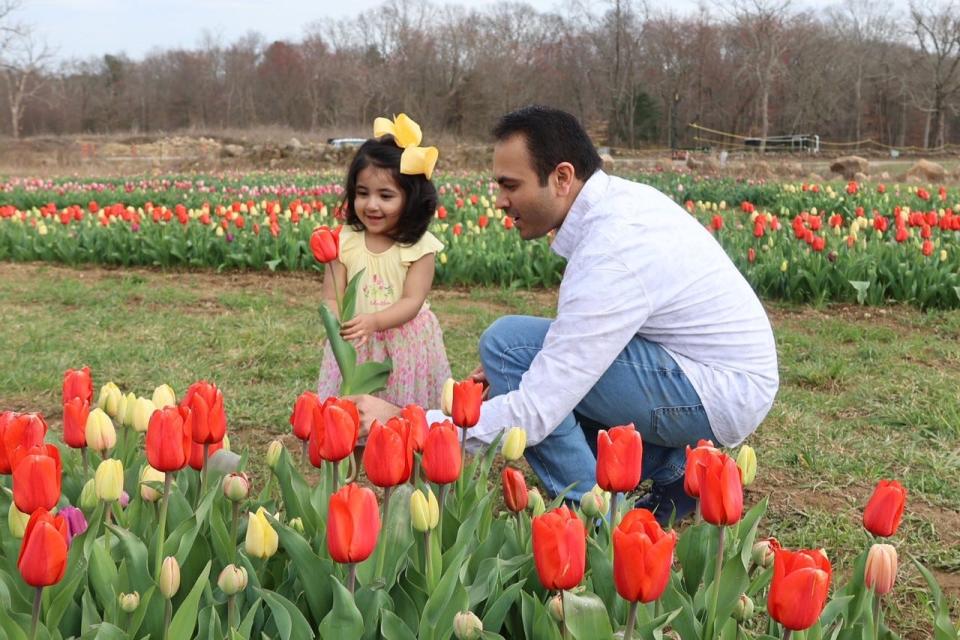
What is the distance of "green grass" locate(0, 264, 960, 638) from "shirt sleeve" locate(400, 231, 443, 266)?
91cm

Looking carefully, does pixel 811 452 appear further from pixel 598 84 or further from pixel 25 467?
pixel 598 84

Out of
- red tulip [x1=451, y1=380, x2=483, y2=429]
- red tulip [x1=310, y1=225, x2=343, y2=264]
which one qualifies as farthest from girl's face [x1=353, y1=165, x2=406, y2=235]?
red tulip [x1=451, y1=380, x2=483, y2=429]

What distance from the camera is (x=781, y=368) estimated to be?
464cm

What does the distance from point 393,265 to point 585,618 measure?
2132 mm

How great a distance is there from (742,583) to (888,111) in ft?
178

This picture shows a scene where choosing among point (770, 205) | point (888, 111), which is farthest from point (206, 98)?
point (770, 205)

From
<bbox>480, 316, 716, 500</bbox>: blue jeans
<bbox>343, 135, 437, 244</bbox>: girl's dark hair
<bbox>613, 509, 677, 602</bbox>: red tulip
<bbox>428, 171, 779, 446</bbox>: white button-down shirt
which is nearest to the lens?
<bbox>613, 509, 677, 602</bbox>: red tulip

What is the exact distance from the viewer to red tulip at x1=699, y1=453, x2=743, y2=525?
1.43 metres

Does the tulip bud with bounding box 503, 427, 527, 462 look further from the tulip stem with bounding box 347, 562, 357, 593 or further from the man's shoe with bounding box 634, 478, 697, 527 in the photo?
the man's shoe with bounding box 634, 478, 697, 527

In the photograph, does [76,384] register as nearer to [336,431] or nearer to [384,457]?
[336,431]

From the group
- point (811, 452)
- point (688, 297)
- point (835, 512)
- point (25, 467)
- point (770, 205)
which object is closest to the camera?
point (25, 467)

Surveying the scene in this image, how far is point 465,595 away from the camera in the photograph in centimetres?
146

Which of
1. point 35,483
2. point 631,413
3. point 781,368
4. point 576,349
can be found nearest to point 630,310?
point 576,349

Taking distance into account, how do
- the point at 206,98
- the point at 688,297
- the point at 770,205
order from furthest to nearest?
the point at 206,98, the point at 770,205, the point at 688,297
